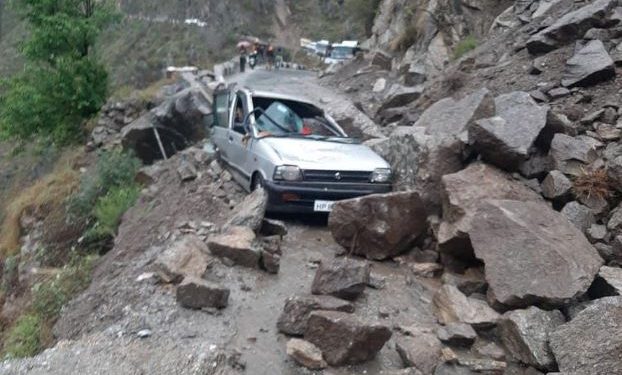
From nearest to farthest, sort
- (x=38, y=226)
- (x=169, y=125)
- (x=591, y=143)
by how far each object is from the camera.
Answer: (x=591, y=143)
(x=38, y=226)
(x=169, y=125)

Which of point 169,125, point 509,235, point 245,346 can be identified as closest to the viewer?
point 245,346

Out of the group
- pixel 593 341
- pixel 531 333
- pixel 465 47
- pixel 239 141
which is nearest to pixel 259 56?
pixel 465 47

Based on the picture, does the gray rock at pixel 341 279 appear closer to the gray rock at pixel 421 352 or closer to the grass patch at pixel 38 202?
the gray rock at pixel 421 352

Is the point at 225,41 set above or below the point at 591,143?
below

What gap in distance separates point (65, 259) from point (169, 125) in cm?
523

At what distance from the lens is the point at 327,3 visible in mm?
71125

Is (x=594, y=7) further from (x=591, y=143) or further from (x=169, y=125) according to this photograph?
(x=169, y=125)

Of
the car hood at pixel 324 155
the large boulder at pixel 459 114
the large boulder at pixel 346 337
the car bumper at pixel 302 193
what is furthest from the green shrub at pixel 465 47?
the large boulder at pixel 346 337

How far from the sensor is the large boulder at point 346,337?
4.84 meters

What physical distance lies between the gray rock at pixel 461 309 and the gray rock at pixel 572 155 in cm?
213

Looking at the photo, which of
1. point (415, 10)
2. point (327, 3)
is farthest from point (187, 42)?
point (415, 10)

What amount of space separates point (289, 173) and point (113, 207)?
461 centimetres

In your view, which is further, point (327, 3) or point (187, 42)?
point (327, 3)

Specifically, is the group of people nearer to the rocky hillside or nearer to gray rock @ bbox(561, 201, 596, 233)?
the rocky hillside
